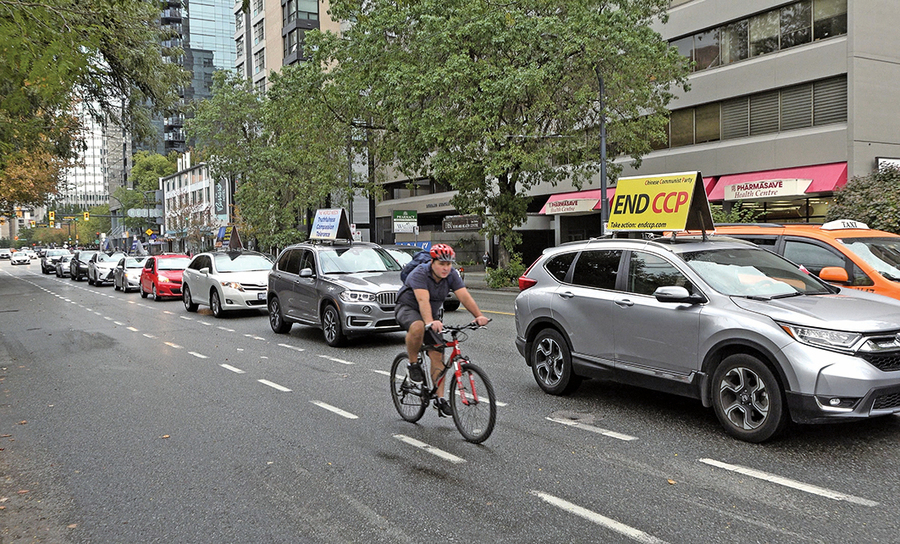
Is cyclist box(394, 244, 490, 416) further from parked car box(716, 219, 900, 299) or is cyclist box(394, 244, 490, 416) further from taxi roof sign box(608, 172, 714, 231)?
parked car box(716, 219, 900, 299)

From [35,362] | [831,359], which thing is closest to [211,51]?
[35,362]

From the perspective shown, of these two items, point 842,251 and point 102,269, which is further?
point 102,269

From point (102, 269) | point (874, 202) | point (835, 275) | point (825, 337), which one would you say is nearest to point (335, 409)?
point (825, 337)

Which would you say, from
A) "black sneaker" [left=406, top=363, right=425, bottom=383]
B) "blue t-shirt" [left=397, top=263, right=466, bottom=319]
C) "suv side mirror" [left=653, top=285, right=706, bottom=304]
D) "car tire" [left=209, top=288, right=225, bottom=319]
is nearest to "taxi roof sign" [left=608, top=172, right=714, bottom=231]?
"suv side mirror" [left=653, top=285, right=706, bottom=304]

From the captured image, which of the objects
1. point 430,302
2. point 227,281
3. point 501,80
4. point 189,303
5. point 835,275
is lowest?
point 189,303

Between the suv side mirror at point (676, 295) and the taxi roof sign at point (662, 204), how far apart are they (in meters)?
2.03

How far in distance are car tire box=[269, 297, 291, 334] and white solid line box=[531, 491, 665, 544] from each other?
33.6ft

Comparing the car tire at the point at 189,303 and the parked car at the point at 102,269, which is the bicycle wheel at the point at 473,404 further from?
the parked car at the point at 102,269

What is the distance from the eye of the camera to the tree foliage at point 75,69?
7.01 metres

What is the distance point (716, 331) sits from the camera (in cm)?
611

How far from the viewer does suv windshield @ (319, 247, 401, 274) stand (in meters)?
13.3

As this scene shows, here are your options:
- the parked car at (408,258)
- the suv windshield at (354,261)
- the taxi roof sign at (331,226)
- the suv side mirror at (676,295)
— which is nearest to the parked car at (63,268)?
the taxi roof sign at (331,226)

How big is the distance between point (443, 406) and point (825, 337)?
Answer: 3.01 meters

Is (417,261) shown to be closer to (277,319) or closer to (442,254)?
(442,254)
